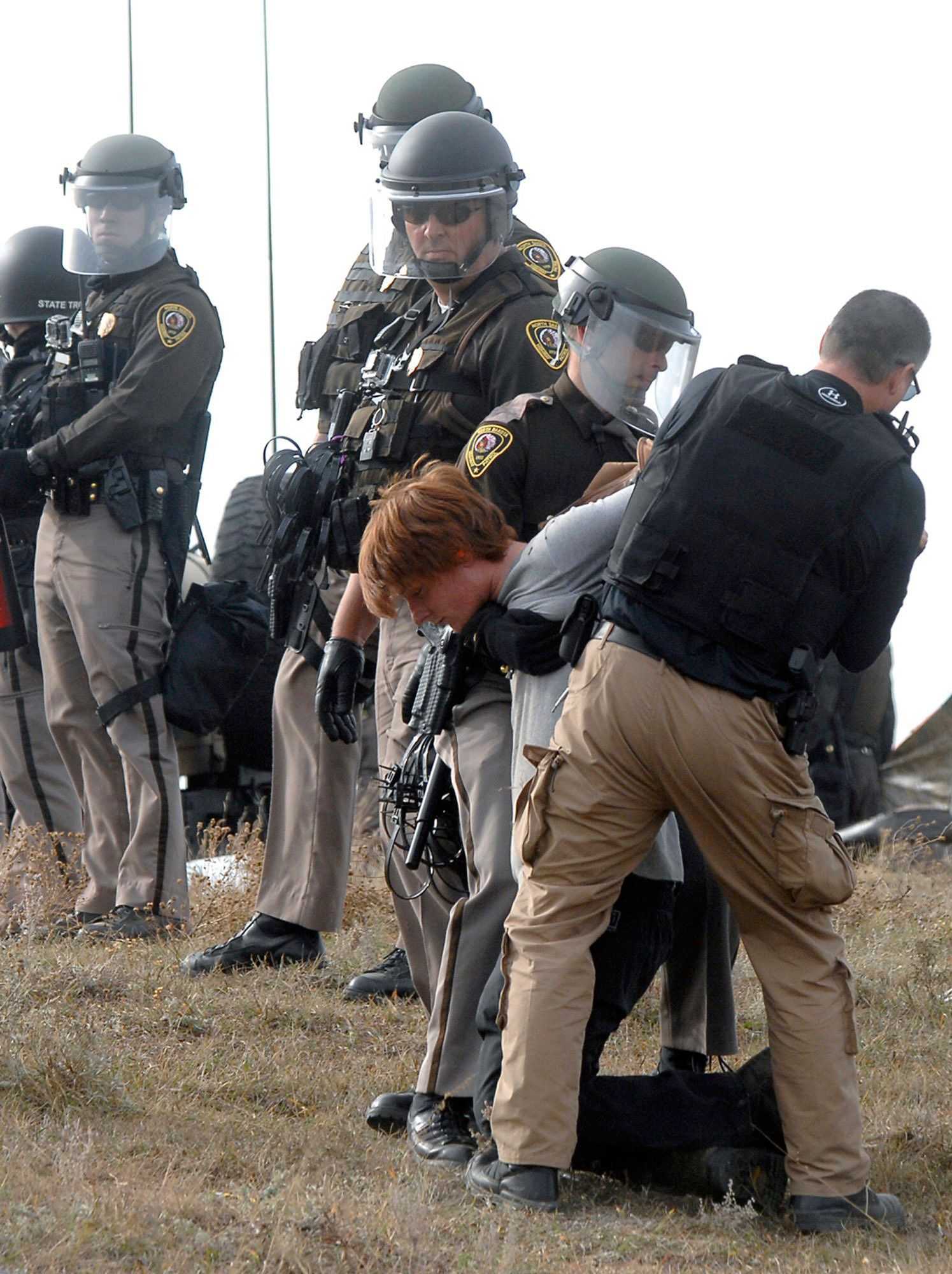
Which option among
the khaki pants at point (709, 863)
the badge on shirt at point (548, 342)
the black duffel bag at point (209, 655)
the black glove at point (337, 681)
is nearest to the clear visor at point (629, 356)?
the badge on shirt at point (548, 342)

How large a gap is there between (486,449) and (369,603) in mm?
479

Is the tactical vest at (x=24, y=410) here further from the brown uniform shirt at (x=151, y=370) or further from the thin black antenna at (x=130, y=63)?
the thin black antenna at (x=130, y=63)

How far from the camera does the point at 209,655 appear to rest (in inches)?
228

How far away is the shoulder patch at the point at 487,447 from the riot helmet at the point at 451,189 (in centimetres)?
71

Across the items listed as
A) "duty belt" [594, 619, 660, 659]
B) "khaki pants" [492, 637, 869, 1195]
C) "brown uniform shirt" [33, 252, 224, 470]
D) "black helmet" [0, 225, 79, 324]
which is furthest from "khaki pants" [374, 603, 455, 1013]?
"black helmet" [0, 225, 79, 324]

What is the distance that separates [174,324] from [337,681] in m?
1.94

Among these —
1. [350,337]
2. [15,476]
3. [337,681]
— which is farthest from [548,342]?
[15,476]

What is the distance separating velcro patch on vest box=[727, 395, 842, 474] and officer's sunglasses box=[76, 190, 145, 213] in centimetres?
336

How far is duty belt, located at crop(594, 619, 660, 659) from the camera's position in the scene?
3172mm

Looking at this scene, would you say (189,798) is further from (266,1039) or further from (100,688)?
(266,1039)

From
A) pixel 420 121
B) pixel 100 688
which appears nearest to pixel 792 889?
pixel 420 121

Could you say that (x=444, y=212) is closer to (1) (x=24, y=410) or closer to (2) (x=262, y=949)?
(2) (x=262, y=949)

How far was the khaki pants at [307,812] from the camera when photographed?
5000 millimetres

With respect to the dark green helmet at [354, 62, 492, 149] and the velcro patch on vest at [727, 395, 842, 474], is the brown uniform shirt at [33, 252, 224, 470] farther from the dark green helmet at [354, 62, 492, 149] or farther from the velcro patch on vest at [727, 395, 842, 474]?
the velcro patch on vest at [727, 395, 842, 474]
